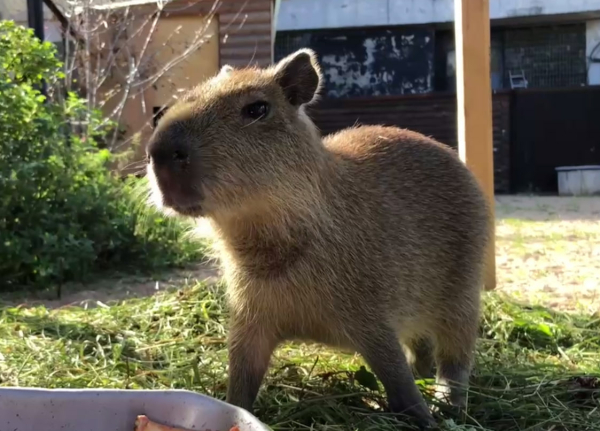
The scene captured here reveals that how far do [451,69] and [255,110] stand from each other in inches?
584

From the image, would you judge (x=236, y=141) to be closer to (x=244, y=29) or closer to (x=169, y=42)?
(x=244, y=29)

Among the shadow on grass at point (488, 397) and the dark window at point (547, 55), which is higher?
the dark window at point (547, 55)

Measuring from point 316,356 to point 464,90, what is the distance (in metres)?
1.82

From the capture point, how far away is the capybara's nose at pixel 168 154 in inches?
84.0

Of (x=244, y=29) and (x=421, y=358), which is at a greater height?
(x=244, y=29)

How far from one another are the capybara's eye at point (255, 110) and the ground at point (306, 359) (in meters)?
0.94

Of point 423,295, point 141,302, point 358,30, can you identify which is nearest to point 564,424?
point 423,295

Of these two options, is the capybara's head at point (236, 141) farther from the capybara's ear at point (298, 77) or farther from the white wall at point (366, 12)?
the white wall at point (366, 12)

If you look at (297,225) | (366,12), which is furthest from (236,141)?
(366,12)

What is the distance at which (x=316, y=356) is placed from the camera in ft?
10.8

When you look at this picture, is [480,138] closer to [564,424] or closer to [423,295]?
[423,295]

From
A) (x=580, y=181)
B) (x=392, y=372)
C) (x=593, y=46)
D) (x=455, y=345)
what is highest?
(x=593, y=46)

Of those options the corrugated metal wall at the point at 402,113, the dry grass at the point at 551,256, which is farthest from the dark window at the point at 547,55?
the dry grass at the point at 551,256

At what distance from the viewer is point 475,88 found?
431cm
